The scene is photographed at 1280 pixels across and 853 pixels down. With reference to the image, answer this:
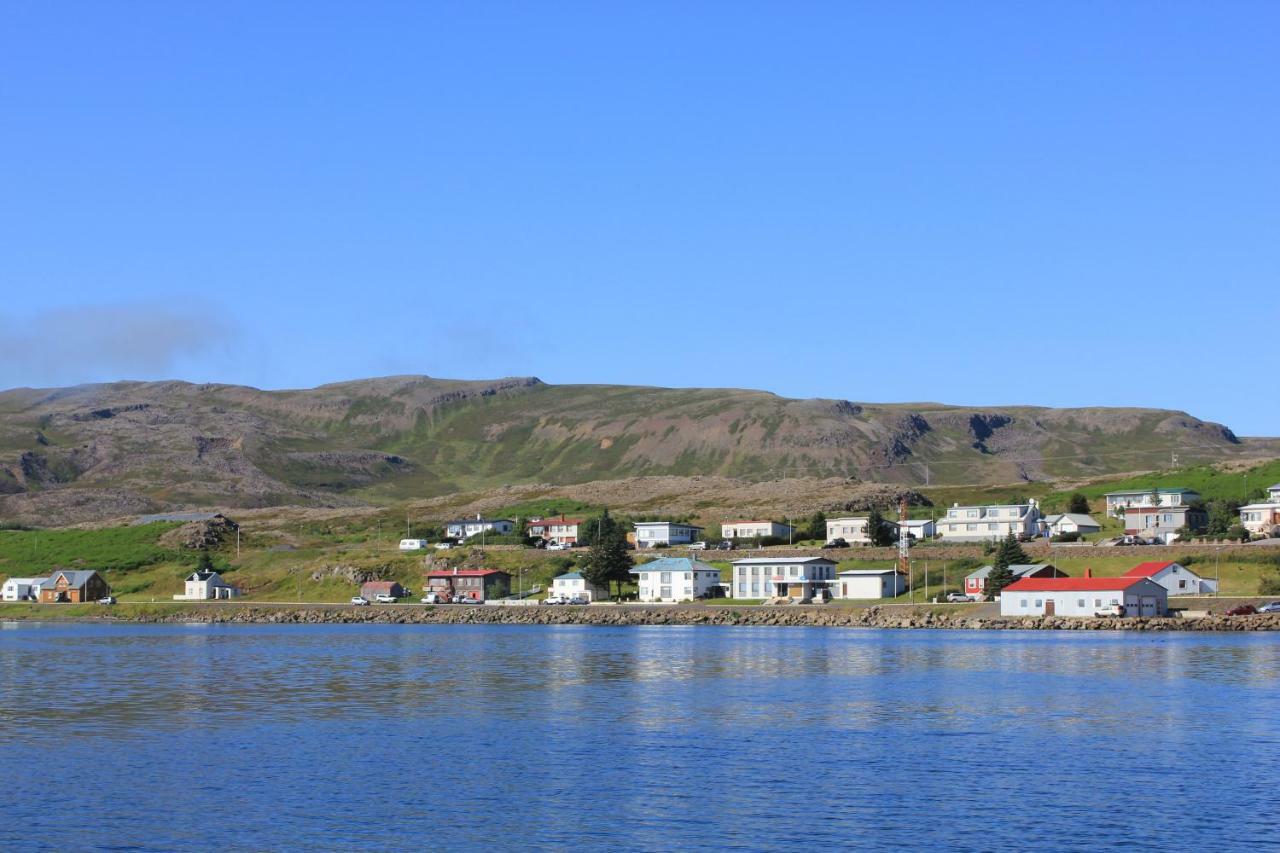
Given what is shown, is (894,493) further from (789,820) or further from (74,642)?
(789,820)

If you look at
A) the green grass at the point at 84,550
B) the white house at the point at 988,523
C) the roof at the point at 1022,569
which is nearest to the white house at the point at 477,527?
the green grass at the point at 84,550

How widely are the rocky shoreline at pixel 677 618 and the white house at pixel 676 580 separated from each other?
279 inches

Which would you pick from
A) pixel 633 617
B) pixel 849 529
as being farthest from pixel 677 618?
pixel 849 529

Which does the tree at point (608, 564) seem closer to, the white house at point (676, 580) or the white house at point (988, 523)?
the white house at point (676, 580)

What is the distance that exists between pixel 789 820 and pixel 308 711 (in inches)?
952

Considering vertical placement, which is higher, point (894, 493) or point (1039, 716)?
point (894, 493)

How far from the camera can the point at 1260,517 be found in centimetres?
12056

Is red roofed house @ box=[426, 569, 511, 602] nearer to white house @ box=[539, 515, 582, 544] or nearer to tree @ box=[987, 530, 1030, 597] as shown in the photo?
white house @ box=[539, 515, 582, 544]

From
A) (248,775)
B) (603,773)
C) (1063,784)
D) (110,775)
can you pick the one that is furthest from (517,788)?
(1063,784)

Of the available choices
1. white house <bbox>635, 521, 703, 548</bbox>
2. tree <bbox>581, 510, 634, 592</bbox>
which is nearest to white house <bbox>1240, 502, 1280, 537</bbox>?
tree <bbox>581, 510, 634, 592</bbox>

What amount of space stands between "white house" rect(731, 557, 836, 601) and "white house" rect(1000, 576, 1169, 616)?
20.5 m

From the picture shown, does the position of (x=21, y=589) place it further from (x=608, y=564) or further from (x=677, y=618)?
(x=677, y=618)

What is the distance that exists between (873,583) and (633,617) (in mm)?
20186

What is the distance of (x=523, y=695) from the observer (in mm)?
52156
